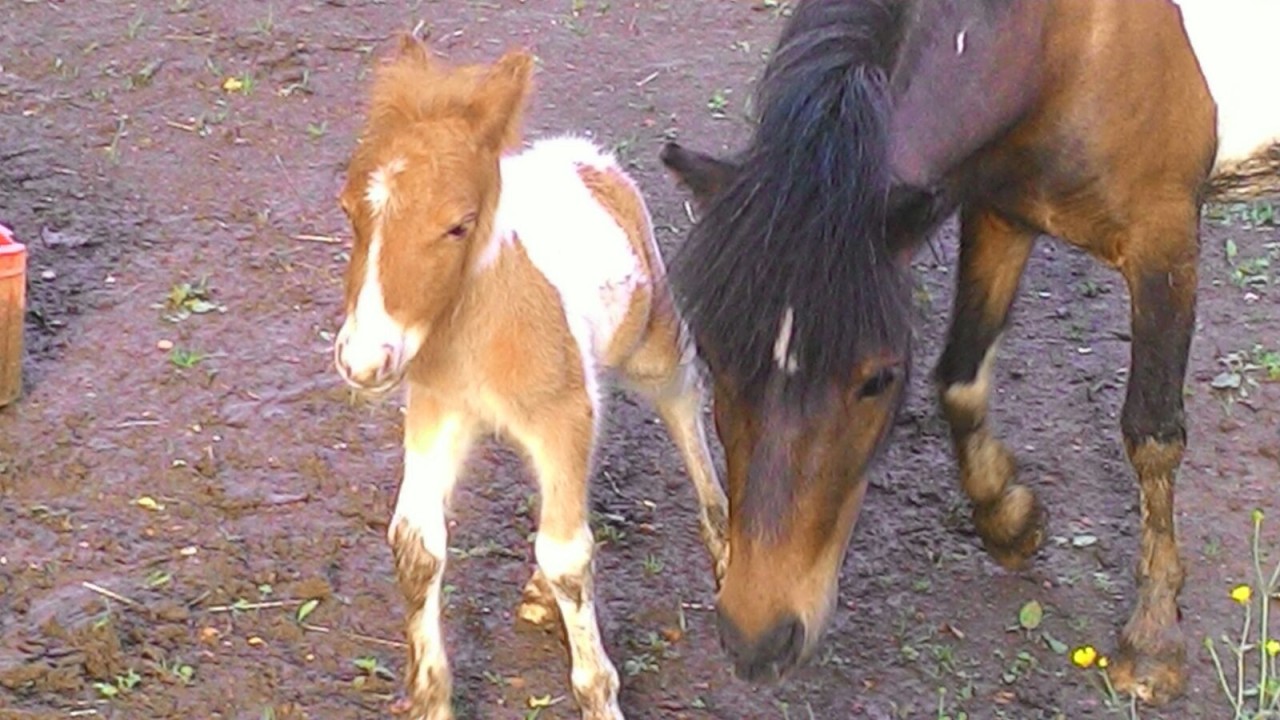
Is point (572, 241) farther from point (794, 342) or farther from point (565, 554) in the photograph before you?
point (794, 342)

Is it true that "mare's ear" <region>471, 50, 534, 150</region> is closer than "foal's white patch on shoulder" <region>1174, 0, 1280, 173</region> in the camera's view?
Yes

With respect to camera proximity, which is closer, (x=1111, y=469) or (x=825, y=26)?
(x=825, y=26)

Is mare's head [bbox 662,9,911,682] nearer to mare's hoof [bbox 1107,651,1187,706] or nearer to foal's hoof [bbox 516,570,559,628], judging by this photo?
foal's hoof [bbox 516,570,559,628]

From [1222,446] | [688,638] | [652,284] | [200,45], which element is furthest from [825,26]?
[200,45]

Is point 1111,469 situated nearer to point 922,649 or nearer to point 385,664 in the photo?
point 922,649

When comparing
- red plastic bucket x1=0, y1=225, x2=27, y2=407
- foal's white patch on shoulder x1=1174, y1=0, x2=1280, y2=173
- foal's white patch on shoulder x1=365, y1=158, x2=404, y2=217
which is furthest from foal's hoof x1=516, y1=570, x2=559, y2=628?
foal's white patch on shoulder x1=1174, y1=0, x2=1280, y2=173

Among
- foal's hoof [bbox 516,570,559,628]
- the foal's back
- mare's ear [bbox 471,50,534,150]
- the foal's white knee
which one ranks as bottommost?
foal's hoof [bbox 516,570,559,628]

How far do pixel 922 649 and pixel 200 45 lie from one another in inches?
155

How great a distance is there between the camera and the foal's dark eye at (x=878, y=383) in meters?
3.00

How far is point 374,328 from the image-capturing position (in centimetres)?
294

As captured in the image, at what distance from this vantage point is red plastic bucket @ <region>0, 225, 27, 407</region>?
439 centimetres

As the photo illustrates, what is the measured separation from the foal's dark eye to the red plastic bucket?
2.40 metres

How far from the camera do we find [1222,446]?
4.90 m

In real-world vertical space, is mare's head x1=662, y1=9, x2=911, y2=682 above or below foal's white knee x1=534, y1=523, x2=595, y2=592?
above
